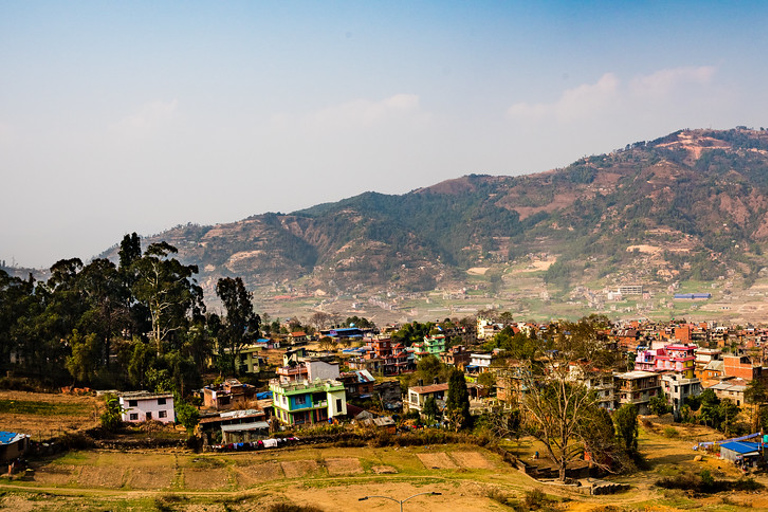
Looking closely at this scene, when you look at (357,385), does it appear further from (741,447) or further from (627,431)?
(741,447)

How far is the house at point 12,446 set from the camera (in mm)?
28453

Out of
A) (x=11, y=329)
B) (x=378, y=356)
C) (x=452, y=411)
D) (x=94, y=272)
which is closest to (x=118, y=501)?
(x=452, y=411)

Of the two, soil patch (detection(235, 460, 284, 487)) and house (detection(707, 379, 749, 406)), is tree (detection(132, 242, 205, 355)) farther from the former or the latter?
house (detection(707, 379, 749, 406))

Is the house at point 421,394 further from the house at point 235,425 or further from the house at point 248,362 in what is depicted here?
the house at point 248,362

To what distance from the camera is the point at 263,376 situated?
180ft

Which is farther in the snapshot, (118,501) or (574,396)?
(574,396)

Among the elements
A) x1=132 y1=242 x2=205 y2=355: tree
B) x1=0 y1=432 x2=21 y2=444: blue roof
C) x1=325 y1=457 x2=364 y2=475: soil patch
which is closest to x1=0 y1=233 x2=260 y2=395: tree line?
x1=132 y1=242 x2=205 y2=355: tree

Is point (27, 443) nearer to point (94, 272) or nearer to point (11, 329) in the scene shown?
point (11, 329)

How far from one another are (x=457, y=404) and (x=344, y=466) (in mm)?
10107

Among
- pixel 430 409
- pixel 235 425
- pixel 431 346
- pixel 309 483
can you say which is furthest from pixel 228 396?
pixel 431 346

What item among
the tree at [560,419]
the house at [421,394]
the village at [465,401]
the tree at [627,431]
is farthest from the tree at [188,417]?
the tree at [627,431]

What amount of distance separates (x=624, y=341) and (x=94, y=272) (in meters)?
58.5

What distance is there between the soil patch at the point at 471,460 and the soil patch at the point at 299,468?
677cm

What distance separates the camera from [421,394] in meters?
43.9
